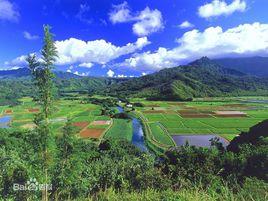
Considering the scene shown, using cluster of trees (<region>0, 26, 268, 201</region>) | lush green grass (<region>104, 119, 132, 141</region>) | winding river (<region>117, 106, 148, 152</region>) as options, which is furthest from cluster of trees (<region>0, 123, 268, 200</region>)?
lush green grass (<region>104, 119, 132, 141</region>)

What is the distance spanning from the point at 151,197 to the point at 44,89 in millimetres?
8141

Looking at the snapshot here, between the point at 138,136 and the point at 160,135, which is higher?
the point at 160,135

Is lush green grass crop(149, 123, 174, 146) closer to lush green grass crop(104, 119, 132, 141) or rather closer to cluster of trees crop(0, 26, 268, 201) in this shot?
lush green grass crop(104, 119, 132, 141)

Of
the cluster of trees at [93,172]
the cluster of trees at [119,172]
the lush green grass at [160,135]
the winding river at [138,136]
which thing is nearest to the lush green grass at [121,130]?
the winding river at [138,136]

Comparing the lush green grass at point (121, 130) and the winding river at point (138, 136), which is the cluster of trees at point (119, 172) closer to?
the winding river at point (138, 136)

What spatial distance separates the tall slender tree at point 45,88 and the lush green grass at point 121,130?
4585cm

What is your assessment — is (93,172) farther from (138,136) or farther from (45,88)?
(138,136)

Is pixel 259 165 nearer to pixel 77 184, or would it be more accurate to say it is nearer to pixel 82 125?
pixel 77 184

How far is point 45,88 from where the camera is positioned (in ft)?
42.5

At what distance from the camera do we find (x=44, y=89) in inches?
510

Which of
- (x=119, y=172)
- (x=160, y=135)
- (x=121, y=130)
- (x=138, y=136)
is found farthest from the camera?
(x=121, y=130)

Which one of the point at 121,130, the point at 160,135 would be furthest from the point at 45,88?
the point at 121,130

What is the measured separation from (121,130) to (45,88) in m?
56.1

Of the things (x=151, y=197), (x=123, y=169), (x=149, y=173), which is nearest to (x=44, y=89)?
(x=151, y=197)
